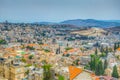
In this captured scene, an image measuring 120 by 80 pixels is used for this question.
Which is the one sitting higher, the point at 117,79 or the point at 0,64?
the point at 0,64

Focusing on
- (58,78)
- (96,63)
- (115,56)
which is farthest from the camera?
(115,56)

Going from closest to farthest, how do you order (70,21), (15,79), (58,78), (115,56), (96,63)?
(58,78) < (15,79) < (96,63) < (115,56) < (70,21)

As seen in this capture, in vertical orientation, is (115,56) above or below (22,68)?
below

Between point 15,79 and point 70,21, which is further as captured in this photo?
point 70,21

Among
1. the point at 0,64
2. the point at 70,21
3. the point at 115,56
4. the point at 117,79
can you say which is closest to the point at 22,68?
the point at 0,64

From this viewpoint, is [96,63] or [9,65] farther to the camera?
[96,63]

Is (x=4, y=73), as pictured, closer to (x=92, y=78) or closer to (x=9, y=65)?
(x=9, y=65)

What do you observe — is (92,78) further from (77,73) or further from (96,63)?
(96,63)

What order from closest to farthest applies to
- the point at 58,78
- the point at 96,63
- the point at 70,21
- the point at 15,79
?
the point at 58,78 < the point at 15,79 < the point at 96,63 < the point at 70,21

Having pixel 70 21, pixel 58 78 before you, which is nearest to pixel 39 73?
pixel 58 78
